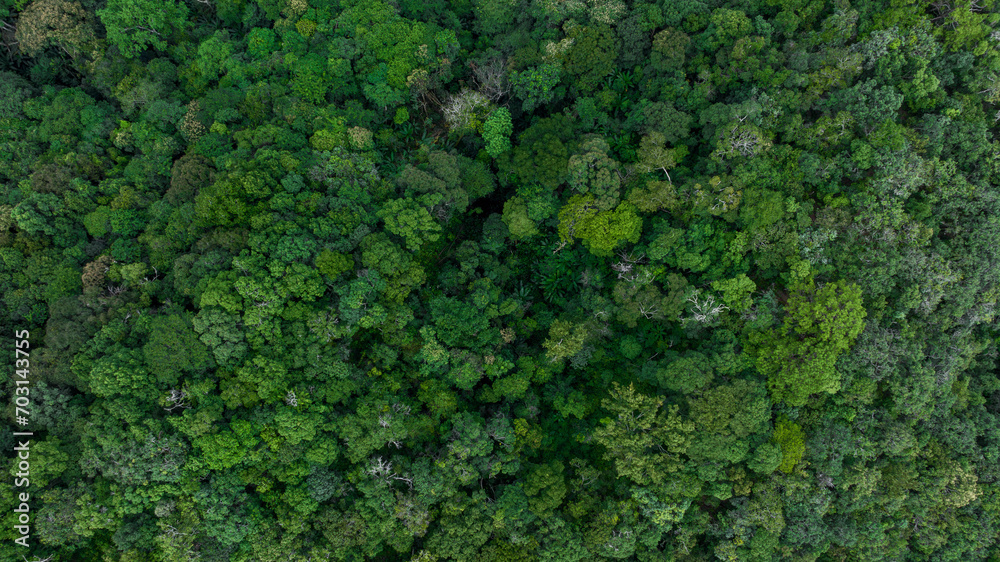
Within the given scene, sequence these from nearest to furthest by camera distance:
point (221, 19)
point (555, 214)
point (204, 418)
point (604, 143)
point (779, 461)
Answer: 1. point (204, 418)
2. point (779, 461)
3. point (604, 143)
4. point (555, 214)
5. point (221, 19)

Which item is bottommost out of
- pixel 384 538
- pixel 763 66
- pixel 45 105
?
pixel 384 538

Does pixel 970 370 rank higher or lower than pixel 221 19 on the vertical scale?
lower

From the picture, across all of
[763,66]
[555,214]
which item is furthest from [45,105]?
[763,66]

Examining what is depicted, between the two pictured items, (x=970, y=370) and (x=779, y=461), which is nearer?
(x=779, y=461)

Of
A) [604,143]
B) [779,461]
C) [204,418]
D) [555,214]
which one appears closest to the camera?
[204,418]

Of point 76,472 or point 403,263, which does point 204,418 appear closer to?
point 76,472

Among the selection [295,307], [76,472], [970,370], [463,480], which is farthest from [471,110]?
[970,370]

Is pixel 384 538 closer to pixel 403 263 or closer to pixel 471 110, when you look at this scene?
pixel 403 263
